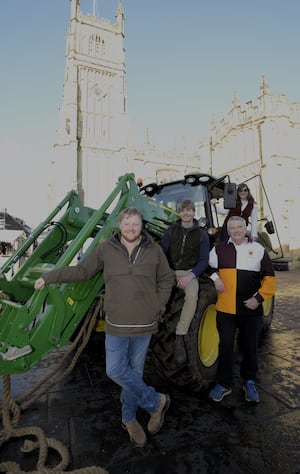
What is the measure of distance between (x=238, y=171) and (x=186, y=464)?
101 ft

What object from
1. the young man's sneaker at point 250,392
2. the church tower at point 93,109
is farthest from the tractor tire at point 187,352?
the church tower at point 93,109

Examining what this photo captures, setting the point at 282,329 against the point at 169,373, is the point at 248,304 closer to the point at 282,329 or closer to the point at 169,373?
the point at 169,373

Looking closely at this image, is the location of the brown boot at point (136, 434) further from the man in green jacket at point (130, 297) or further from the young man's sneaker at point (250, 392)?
the young man's sneaker at point (250, 392)

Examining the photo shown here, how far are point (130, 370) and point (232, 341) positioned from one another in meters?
1.20

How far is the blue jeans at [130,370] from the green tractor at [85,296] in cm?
48

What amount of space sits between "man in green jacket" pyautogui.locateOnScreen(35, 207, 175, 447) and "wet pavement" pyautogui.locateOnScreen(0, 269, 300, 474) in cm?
20

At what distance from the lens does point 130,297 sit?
84.4 inches

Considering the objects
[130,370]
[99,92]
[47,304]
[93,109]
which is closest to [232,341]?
[130,370]

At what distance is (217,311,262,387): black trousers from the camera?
284 centimetres

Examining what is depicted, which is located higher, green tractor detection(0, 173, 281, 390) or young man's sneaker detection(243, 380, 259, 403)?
green tractor detection(0, 173, 281, 390)

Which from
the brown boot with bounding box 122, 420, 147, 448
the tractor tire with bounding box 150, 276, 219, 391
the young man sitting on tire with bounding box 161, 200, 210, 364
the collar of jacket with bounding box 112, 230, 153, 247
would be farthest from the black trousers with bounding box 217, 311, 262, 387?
the collar of jacket with bounding box 112, 230, 153, 247

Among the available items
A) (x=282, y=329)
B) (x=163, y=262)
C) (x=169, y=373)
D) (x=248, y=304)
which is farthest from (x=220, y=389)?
(x=282, y=329)

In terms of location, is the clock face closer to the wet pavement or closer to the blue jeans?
the wet pavement

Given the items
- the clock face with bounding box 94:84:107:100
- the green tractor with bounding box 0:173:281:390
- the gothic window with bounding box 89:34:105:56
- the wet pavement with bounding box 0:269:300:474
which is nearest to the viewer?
the wet pavement with bounding box 0:269:300:474
